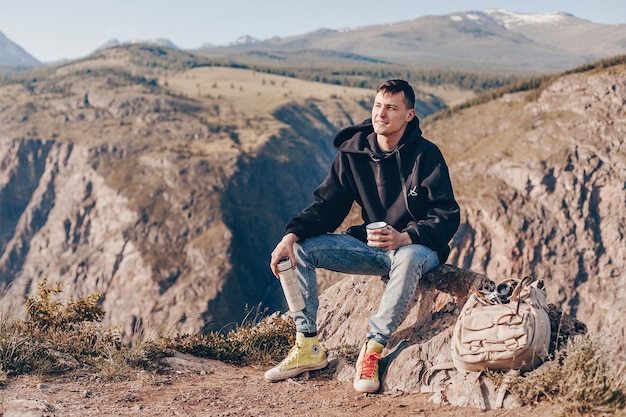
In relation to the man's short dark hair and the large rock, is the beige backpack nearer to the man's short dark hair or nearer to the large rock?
the large rock

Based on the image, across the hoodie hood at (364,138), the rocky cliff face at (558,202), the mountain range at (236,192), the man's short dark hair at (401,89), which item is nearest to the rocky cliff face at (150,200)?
the mountain range at (236,192)

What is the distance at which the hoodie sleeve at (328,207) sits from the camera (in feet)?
28.7

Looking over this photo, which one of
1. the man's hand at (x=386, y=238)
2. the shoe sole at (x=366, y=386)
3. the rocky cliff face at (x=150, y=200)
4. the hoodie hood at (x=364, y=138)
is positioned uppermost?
the hoodie hood at (x=364, y=138)

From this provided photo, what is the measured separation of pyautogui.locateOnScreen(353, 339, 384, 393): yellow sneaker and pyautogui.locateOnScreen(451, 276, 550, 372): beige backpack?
3.48 ft

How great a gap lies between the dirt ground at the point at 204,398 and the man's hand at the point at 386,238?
1.96m

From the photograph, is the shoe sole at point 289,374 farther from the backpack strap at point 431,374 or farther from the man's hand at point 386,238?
the man's hand at point 386,238

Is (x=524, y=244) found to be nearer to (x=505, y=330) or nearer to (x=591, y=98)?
(x=591, y=98)

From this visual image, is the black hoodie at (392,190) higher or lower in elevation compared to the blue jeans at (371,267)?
higher

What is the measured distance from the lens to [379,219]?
890 centimetres

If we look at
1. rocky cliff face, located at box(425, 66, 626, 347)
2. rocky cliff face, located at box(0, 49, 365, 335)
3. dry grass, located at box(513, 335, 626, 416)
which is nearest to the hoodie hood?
dry grass, located at box(513, 335, 626, 416)

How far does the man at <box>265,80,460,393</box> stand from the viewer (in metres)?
7.93

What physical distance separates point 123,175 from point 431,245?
148 meters

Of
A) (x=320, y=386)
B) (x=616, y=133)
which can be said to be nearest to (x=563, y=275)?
(x=616, y=133)

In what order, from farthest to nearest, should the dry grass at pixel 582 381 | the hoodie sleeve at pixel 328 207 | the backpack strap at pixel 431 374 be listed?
the hoodie sleeve at pixel 328 207
the backpack strap at pixel 431 374
the dry grass at pixel 582 381
